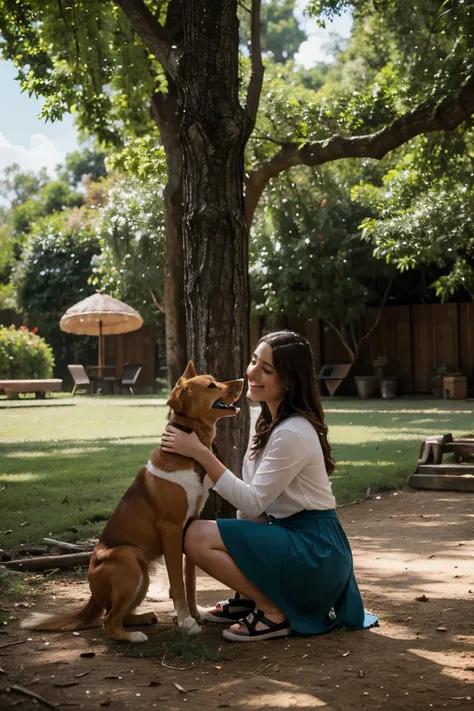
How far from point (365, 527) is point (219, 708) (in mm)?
4457

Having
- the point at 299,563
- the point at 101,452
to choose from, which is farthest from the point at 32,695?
the point at 101,452

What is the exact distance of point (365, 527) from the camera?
7.92 metres

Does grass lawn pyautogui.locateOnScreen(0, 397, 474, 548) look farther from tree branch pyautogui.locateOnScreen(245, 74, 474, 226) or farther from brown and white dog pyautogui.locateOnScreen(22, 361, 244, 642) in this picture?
tree branch pyautogui.locateOnScreen(245, 74, 474, 226)

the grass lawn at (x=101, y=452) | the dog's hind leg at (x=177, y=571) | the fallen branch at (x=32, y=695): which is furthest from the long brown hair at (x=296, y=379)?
the grass lawn at (x=101, y=452)

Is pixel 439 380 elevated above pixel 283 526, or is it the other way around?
pixel 439 380

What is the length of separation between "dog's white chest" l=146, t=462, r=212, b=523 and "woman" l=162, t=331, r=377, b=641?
9 centimetres

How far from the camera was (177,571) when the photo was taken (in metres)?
4.58

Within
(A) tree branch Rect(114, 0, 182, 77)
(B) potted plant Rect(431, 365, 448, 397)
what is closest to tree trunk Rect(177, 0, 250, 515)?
(A) tree branch Rect(114, 0, 182, 77)

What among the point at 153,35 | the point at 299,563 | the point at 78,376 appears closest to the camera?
the point at 299,563

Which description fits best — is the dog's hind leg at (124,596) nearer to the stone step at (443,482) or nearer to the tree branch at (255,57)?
the tree branch at (255,57)

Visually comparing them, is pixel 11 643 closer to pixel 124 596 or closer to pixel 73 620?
pixel 73 620

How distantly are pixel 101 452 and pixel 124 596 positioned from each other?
823 cm

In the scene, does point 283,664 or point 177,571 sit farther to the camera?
point 177,571

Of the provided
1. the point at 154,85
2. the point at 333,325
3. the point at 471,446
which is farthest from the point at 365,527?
the point at 333,325
